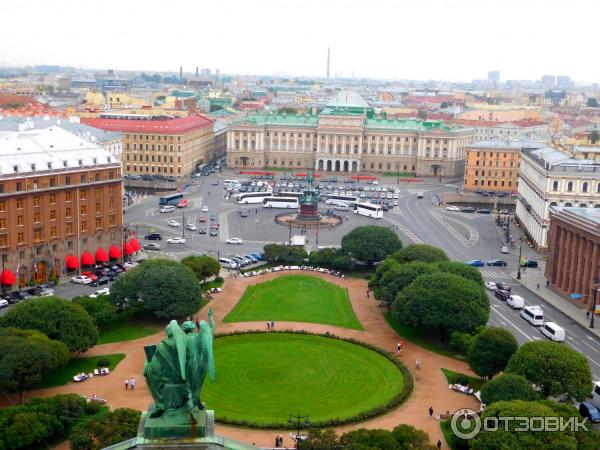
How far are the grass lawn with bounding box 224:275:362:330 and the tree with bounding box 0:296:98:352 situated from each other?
16.4 meters

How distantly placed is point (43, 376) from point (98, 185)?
38093 mm

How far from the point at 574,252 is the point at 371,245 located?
23675 millimetres

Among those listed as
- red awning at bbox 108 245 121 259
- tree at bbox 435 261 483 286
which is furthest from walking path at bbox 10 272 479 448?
red awning at bbox 108 245 121 259

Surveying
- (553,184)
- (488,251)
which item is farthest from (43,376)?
(553,184)

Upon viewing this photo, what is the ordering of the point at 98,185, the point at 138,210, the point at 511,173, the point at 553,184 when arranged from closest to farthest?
the point at 98,185 → the point at 553,184 → the point at 138,210 → the point at 511,173

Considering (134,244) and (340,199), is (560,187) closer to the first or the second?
(340,199)

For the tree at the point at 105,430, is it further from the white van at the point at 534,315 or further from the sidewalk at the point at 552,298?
the sidewalk at the point at 552,298

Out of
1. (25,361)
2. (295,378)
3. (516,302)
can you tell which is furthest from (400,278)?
(25,361)

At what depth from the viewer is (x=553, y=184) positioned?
105 meters

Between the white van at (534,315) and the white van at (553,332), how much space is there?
3.16m

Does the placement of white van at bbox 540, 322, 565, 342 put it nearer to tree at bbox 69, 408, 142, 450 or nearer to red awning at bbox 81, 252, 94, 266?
tree at bbox 69, 408, 142, 450

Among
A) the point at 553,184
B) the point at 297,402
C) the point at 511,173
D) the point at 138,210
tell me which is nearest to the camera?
the point at 297,402

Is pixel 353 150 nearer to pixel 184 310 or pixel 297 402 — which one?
pixel 184 310

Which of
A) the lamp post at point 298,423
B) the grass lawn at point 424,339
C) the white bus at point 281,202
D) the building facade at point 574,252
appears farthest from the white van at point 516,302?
the white bus at point 281,202
